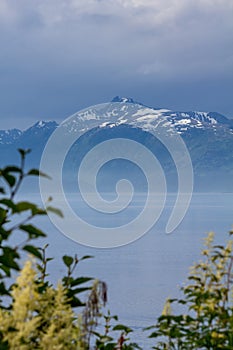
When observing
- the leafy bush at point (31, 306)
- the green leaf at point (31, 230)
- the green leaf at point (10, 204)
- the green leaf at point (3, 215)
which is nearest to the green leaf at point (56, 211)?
the leafy bush at point (31, 306)

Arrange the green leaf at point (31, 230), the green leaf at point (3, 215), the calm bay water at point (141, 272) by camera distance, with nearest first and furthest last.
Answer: the green leaf at point (31, 230)
the green leaf at point (3, 215)
the calm bay water at point (141, 272)

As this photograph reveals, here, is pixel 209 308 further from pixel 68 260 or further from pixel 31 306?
pixel 31 306

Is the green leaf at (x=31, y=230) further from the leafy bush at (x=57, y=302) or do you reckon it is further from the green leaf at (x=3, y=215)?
the green leaf at (x=3, y=215)

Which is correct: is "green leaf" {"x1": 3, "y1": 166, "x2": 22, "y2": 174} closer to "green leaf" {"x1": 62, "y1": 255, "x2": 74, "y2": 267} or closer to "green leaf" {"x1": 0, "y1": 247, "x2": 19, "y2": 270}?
"green leaf" {"x1": 0, "y1": 247, "x2": 19, "y2": 270}

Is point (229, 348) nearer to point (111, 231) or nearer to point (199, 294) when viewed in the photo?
point (199, 294)

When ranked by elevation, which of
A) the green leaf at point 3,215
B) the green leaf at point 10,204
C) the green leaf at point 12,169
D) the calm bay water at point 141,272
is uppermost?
the calm bay water at point 141,272

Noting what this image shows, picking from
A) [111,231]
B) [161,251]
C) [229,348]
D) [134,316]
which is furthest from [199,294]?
[111,231]

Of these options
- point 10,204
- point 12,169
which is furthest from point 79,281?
point 12,169

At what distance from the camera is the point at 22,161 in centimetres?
262

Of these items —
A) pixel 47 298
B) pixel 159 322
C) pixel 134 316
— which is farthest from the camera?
pixel 134 316

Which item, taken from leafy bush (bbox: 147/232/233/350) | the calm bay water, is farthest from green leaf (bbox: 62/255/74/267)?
the calm bay water

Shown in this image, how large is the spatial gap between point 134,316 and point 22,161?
6297 cm

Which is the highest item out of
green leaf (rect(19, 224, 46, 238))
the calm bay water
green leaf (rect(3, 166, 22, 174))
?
the calm bay water

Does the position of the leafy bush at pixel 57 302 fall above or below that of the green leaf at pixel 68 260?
below
